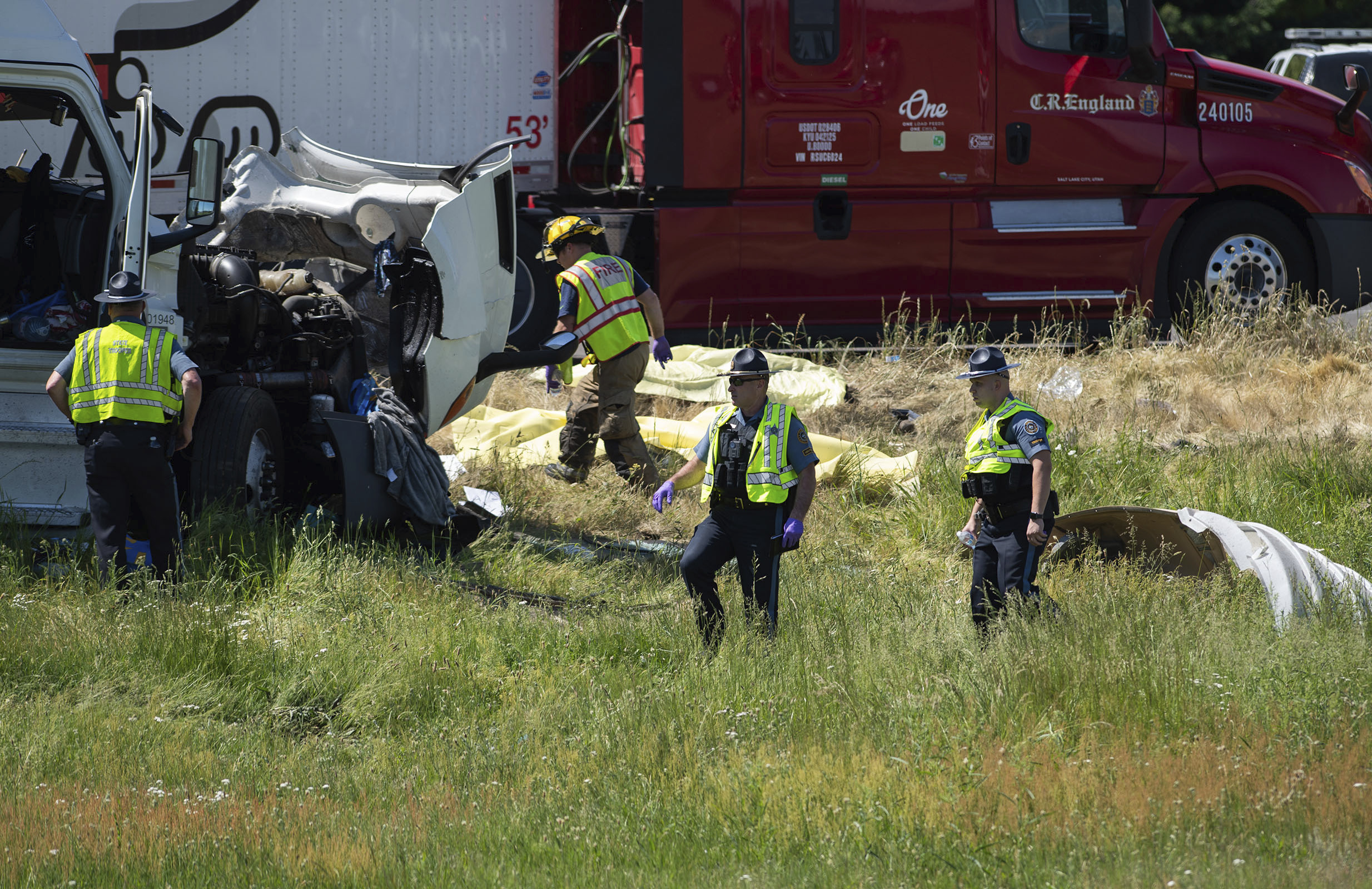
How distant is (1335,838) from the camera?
3670 millimetres

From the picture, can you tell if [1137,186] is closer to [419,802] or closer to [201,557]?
[201,557]

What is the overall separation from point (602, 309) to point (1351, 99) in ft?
20.6

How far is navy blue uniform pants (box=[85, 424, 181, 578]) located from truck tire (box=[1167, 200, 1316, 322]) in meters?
7.55

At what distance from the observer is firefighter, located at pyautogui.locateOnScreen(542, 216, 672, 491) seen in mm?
8281

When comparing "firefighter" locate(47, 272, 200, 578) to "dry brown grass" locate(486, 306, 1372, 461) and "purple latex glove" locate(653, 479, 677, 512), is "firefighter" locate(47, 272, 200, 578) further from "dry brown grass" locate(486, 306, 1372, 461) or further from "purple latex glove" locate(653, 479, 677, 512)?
"dry brown grass" locate(486, 306, 1372, 461)

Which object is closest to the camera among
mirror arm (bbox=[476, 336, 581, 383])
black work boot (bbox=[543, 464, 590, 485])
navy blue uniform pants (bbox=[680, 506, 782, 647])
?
navy blue uniform pants (bbox=[680, 506, 782, 647])

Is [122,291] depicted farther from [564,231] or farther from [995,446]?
[995,446]

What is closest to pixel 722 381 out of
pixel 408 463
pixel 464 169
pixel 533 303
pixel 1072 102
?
pixel 533 303

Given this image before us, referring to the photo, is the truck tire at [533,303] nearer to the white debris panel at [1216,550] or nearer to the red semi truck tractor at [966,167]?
the red semi truck tractor at [966,167]

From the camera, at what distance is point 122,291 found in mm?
5871

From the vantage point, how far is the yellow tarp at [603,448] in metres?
8.16

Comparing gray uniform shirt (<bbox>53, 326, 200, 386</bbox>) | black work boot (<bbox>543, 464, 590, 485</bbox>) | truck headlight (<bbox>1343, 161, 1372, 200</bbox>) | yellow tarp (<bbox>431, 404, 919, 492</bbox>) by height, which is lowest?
black work boot (<bbox>543, 464, 590, 485</bbox>)

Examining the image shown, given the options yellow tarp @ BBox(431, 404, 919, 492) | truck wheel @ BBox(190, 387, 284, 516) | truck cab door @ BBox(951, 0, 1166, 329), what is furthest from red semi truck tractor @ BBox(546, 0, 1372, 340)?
truck wheel @ BBox(190, 387, 284, 516)

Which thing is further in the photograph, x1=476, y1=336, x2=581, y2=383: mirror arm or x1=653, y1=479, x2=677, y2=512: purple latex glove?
x1=476, y1=336, x2=581, y2=383: mirror arm
